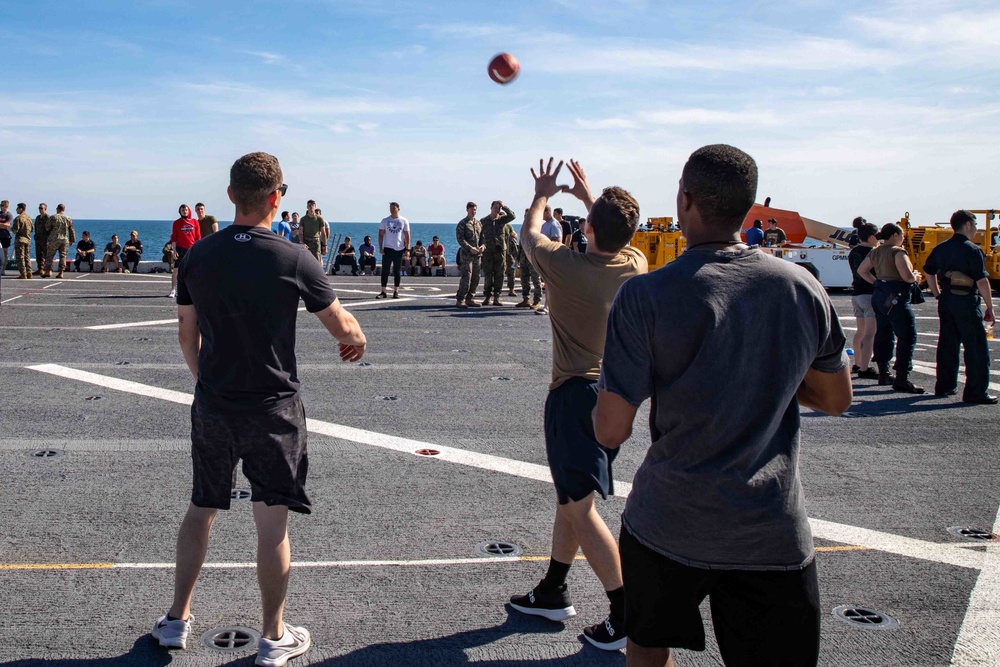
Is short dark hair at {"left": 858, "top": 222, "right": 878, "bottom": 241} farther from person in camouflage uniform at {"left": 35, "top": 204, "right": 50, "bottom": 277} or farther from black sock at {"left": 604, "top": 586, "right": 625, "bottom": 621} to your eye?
person in camouflage uniform at {"left": 35, "top": 204, "right": 50, "bottom": 277}

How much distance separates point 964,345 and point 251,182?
8077 mm

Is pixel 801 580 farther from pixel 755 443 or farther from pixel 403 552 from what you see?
pixel 403 552

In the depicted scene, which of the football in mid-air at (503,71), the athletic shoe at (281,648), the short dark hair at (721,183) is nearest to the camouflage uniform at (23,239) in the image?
the football in mid-air at (503,71)

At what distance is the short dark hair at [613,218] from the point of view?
11.4ft

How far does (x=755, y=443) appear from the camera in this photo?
7.48 ft

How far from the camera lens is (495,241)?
53.2 feet

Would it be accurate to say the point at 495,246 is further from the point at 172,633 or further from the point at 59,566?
the point at 172,633

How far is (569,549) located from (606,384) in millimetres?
1684

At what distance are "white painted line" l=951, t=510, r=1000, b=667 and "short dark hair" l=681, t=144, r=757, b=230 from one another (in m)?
2.31

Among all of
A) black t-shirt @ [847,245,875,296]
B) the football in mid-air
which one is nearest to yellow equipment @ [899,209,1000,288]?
black t-shirt @ [847,245,875,296]

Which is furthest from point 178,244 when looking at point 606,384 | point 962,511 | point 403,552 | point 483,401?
point 606,384

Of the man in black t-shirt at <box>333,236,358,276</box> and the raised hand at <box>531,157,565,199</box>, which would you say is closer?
the raised hand at <box>531,157,565,199</box>

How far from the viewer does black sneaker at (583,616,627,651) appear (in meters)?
3.54

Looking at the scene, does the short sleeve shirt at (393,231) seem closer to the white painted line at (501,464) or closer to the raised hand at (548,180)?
the white painted line at (501,464)
